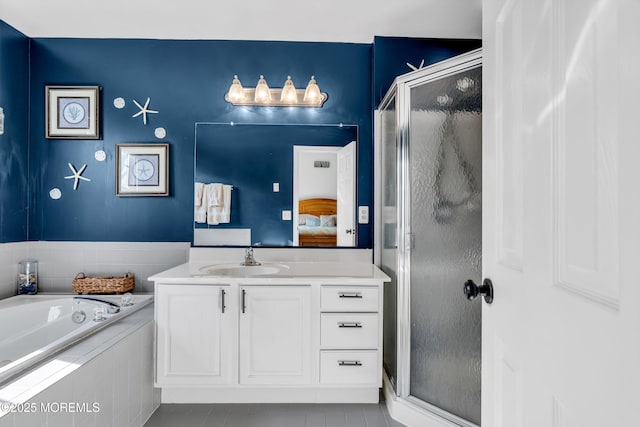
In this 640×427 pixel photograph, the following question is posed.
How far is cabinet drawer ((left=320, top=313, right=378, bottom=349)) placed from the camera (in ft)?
7.32

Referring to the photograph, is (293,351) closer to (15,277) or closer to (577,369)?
(577,369)

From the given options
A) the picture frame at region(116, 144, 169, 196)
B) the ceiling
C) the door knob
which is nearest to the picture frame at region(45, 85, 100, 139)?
the picture frame at region(116, 144, 169, 196)

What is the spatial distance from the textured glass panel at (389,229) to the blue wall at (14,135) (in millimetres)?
2510

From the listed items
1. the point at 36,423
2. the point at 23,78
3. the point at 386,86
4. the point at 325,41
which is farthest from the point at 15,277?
the point at 386,86

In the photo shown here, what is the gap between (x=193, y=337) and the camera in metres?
2.20

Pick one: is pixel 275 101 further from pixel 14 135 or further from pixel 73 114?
pixel 14 135

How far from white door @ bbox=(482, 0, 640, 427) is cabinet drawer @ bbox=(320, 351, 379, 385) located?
133 cm

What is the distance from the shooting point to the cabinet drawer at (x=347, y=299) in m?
2.24

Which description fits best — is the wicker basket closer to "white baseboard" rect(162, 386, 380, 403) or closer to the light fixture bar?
"white baseboard" rect(162, 386, 380, 403)

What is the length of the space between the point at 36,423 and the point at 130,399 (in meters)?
0.69

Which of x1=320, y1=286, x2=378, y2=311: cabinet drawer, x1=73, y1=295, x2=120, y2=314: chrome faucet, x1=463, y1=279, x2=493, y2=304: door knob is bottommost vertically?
x1=73, y1=295, x2=120, y2=314: chrome faucet

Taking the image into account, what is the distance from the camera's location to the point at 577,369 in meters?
0.58

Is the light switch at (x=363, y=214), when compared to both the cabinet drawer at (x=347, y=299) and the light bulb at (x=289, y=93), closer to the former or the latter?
the cabinet drawer at (x=347, y=299)

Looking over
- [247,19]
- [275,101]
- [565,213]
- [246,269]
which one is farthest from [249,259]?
[565,213]
